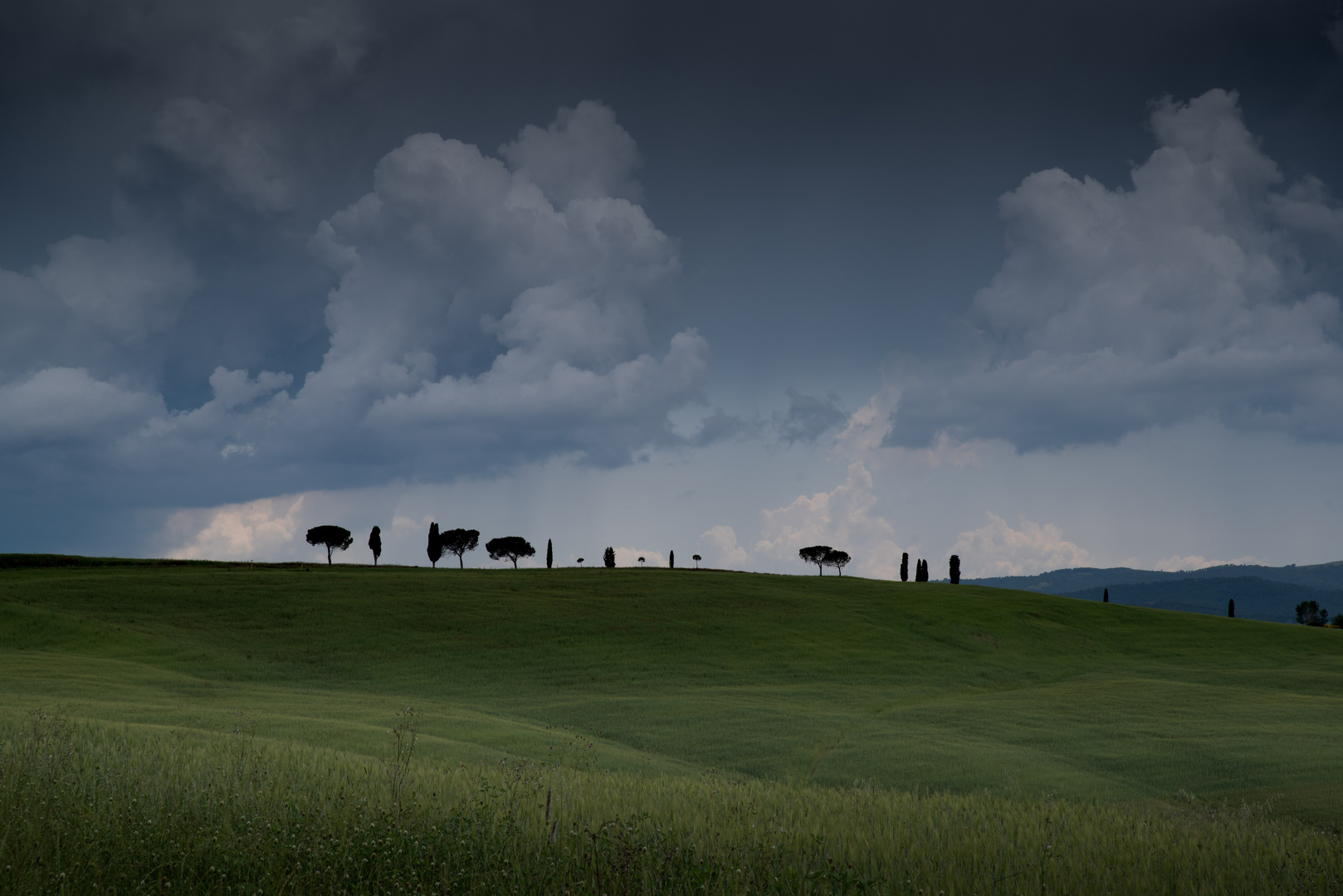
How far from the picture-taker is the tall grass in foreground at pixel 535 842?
6.43 metres

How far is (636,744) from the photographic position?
21016 mm

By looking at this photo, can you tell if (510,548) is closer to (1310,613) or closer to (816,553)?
(816,553)

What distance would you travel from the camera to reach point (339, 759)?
11.4m

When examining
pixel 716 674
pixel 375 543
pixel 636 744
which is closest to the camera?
pixel 636 744

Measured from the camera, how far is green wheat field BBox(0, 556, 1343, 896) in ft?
22.3

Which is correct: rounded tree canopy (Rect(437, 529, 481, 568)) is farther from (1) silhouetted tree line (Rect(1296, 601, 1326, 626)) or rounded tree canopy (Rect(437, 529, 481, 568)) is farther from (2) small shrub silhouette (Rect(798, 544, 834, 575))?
(1) silhouetted tree line (Rect(1296, 601, 1326, 626))

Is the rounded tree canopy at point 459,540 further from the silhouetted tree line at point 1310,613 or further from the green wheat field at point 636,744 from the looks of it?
the silhouetted tree line at point 1310,613

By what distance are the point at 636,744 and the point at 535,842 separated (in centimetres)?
1450

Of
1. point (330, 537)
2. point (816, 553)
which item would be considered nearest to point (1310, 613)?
point (816, 553)

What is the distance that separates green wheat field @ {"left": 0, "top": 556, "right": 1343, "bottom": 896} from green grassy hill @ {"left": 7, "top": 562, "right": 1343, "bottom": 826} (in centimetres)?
22

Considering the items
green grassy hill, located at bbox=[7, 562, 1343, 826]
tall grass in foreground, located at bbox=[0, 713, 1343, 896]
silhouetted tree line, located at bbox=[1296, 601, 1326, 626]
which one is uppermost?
tall grass in foreground, located at bbox=[0, 713, 1343, 896]

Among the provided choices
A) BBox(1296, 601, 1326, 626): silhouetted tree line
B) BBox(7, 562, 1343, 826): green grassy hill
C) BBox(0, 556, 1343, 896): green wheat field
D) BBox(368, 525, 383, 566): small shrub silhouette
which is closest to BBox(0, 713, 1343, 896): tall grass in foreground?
BBox(0, 556, 1343, 896): green wheat field

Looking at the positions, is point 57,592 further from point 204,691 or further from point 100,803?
point 100,803

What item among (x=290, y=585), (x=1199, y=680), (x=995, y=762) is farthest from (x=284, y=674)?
(x=1199, y=680)
